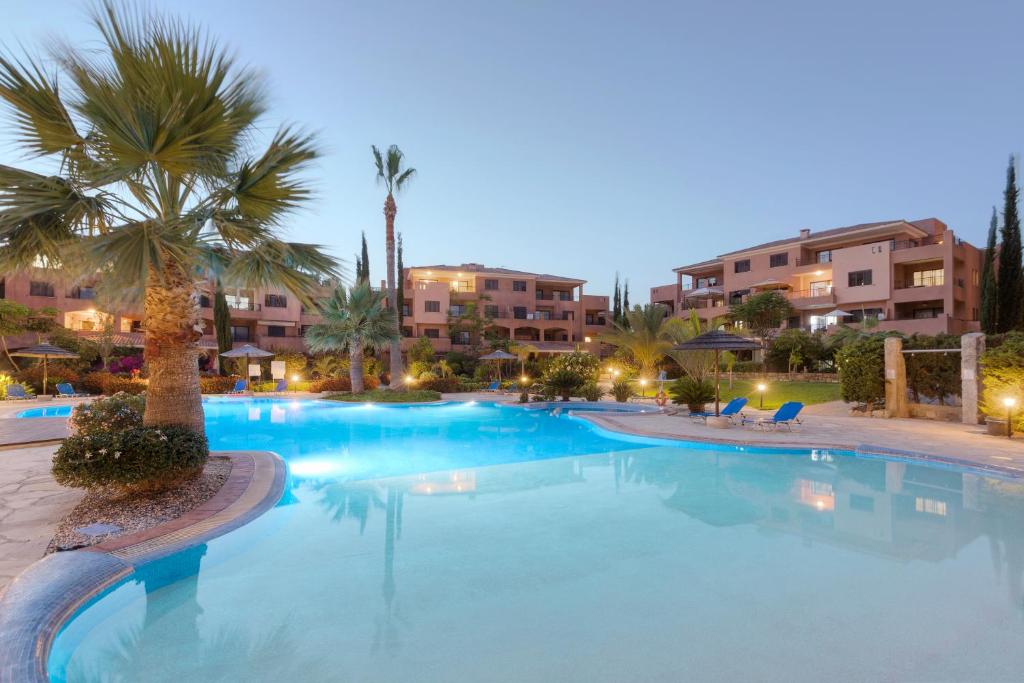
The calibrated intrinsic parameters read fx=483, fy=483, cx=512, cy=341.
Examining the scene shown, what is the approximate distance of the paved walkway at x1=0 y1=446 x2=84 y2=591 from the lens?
14.7 feet

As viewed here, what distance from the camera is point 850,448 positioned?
1078 centimetres

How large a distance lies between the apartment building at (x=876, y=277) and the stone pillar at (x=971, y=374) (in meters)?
18.7

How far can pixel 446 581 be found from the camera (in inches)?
198

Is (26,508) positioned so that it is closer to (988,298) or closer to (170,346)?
(170,346)

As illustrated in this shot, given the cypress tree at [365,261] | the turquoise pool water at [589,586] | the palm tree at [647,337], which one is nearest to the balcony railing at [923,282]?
the palm tree at [647,337]

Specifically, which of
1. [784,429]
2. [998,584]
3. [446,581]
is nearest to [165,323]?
[446,581]

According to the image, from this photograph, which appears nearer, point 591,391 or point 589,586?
point 589,586

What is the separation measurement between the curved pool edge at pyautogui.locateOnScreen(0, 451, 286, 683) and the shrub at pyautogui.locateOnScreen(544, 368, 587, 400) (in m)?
15.3

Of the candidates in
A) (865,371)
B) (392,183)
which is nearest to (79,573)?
(865,371)

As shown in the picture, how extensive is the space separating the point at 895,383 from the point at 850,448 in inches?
264

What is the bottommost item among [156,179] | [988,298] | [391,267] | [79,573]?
[79,573]

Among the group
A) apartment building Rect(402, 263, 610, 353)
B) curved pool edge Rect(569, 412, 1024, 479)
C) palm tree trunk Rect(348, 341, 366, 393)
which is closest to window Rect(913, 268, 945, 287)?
apartment building Rect(402, 263, 610, 353)

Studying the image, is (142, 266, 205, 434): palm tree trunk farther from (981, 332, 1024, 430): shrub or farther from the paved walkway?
(981, 332, 1024, 430): shrub

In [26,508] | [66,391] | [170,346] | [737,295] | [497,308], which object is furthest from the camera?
[497,308]
